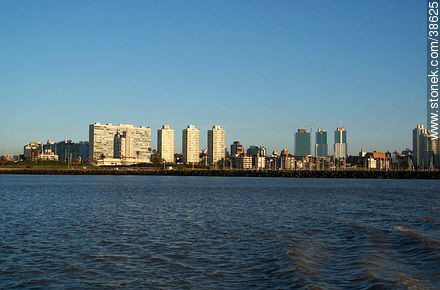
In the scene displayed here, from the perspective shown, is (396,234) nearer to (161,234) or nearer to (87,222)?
(161,234)

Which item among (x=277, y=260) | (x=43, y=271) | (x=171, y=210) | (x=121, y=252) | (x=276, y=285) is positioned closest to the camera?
(x=276, y=285)

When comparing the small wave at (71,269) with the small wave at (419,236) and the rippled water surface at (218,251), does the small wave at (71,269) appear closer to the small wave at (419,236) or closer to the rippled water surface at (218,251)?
the rippled water surface at (218,251)

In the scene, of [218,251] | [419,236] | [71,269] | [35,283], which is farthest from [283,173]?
[35,283]

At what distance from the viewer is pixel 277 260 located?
616 inches

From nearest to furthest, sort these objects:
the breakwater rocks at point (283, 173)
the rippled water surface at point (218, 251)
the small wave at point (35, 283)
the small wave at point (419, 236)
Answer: the small wave at point (35, 283) → the rippled water surface at point (218, 251) → the small wave at point (419, 236) → the breakwater rocks at point (283, 173)

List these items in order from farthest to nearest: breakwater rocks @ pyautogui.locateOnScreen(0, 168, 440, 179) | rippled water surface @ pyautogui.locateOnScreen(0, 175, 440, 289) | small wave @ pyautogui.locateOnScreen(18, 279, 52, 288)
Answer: breakwater rocks @ pyautogui.locateOnScreen(0, 168, 440, 179), rippled water surface @ pyautogui.locateOnScreen(0, 175, 440, 289), small wave @ pyautogui.locateOnScreen(18, 279, 52, 288)

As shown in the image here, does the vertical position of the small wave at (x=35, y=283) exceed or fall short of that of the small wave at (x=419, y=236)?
it exceeds it

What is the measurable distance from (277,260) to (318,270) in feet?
5.86

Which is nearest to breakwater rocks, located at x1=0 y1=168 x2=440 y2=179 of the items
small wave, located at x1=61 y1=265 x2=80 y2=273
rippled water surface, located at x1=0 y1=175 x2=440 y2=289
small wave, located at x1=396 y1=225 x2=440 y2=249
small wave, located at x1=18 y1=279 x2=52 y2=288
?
rippled water surface, located at x1=0 y1=175 x2=440 y2=289

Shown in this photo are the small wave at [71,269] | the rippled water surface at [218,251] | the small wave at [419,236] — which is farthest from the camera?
the small wave at [419,236]

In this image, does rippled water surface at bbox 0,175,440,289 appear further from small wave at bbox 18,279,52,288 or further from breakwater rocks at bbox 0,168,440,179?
breakwater rocks at bbox 0,168,440,179

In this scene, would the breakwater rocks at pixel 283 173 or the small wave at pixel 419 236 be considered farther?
the breakwater rocks at pixel 283 173

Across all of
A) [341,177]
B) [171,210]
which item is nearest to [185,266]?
[171,210]

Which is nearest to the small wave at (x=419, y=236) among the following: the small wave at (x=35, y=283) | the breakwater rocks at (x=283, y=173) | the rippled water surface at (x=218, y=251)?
the rippled water surface at (x=218, y=251)
